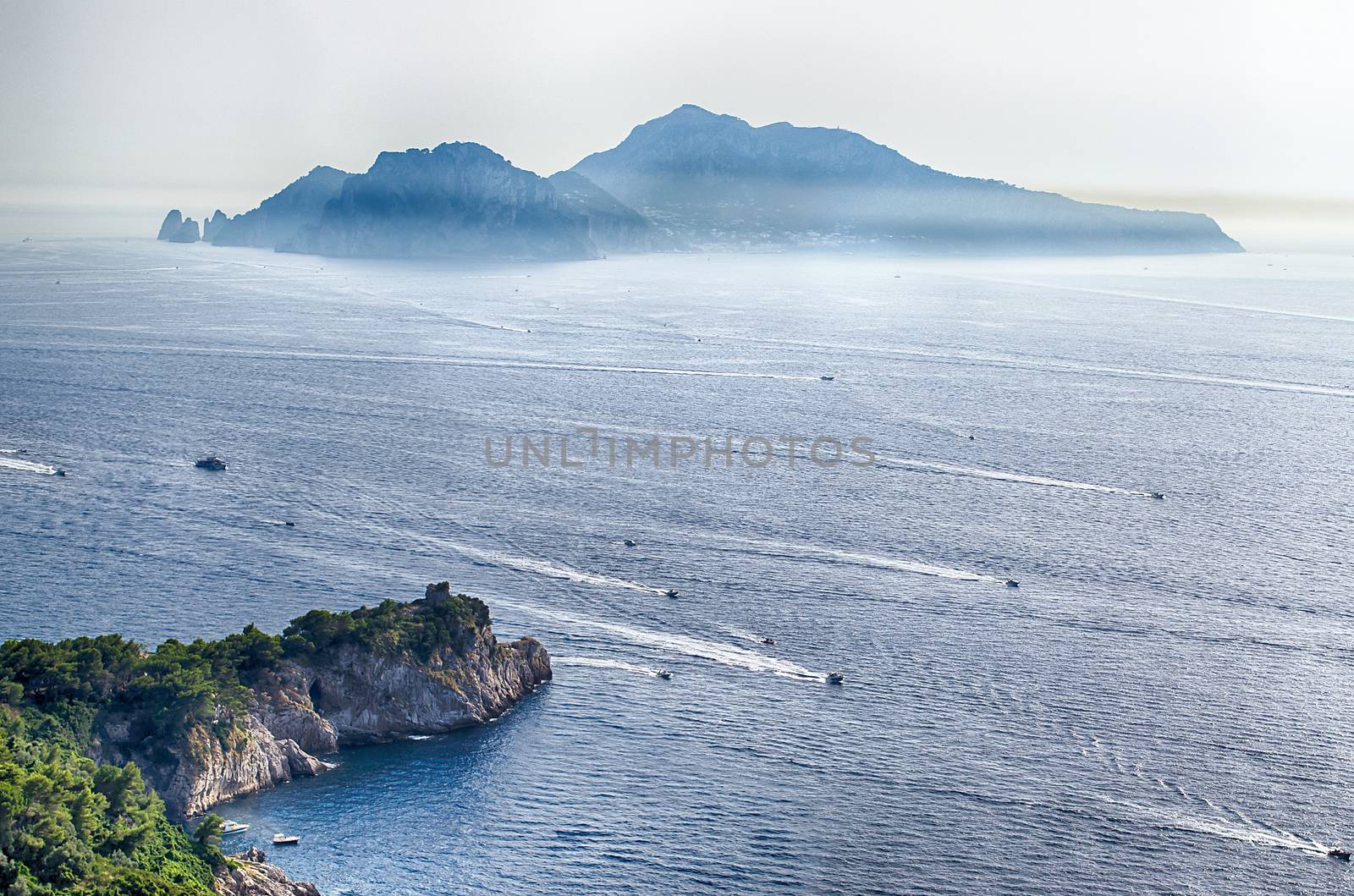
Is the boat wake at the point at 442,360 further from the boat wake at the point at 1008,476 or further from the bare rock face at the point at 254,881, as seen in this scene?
the bare rock face at the point at 254,881

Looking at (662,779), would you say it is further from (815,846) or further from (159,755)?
(159,755)

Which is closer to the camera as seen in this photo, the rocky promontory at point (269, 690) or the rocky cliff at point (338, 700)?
the rocky promontory at point (269, 690)

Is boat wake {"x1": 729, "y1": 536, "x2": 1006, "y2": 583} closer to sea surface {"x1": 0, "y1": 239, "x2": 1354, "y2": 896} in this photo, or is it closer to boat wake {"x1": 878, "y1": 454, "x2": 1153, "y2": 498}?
sea surface {"x1": 0, "y1": 239, "x2": 1354, "y2": 896}

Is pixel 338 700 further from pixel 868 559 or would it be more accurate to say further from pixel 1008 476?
pixel 1008 476

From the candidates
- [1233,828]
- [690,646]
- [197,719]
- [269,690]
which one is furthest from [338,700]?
[1233,828]

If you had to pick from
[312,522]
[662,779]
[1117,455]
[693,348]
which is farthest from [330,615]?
[693,348]

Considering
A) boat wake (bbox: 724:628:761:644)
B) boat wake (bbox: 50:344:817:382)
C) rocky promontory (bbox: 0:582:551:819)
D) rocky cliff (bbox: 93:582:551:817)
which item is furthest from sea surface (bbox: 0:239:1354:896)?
boat wake (bbox: 50:344:817:382)

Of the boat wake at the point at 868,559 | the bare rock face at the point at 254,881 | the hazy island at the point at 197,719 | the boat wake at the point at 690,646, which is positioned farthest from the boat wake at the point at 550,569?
the bare rock face at the point at 254,881
